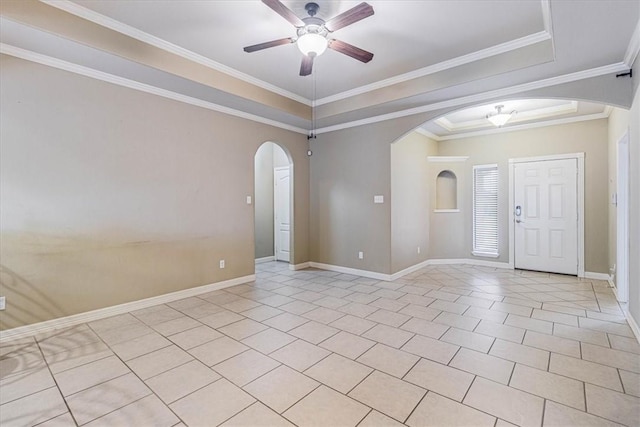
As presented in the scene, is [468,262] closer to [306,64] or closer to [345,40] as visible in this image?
[345,40]

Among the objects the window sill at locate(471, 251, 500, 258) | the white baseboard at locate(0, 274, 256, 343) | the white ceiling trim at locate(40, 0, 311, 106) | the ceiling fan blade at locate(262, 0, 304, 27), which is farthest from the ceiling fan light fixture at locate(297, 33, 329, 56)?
the window sill at locate(471, 251, 500, 258)

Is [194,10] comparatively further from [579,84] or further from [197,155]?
[579,84]

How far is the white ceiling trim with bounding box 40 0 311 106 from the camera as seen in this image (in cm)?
271

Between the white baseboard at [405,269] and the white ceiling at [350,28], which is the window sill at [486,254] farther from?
the white ceiling at [350,28]

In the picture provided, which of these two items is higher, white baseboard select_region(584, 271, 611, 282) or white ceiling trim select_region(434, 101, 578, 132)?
white ceiling trim select_region(434, 101, 578, 132)

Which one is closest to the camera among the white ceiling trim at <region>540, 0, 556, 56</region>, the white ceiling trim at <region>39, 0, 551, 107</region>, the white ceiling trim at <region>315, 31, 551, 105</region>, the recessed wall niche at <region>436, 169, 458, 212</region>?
the white ceiling trim at <region>540, 0, 556, 56</region>

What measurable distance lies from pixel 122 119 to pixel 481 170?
6.41 m

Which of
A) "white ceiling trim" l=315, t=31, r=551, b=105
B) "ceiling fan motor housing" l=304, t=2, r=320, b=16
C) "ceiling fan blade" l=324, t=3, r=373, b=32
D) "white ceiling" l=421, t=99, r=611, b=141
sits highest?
"ceiling fan motor housing" l=304, t=2, r=320, b=16

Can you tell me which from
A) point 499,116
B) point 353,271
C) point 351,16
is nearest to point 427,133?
point 499,116

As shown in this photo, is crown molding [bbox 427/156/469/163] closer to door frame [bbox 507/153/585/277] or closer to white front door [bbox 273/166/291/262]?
door frame [bbox 507/153/585/277]

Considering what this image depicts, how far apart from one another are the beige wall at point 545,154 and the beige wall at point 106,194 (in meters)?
4.68

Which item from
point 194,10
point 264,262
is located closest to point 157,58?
point 194,10

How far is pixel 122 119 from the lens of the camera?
3586mm

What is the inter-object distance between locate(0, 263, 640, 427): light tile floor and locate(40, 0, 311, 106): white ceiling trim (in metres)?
3.07
